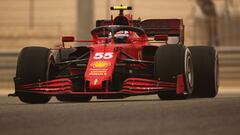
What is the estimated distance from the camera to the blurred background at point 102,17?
19.5m

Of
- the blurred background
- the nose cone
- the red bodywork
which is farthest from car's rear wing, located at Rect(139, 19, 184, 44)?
the blurred background

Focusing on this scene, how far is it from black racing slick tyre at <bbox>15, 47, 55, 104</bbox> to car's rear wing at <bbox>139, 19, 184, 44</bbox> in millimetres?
2676

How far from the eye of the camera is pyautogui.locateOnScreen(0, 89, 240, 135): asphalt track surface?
301 inches

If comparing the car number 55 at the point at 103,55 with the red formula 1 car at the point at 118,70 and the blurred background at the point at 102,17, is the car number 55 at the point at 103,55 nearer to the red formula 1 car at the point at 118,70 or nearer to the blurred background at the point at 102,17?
the red formula 1 car at the point at 118,70

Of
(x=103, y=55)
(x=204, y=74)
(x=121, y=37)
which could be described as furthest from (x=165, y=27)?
(x=103, y=55)

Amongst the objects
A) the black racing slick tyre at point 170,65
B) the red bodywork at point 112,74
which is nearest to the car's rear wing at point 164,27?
the red bodywork at point 112,74

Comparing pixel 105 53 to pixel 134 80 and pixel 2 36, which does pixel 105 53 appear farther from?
pixel 2 36

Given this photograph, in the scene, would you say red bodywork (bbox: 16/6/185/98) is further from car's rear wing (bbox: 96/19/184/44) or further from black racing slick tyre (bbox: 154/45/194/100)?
car's rear wing (bbox: 96/19/184/44)

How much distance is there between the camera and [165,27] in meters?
14.6

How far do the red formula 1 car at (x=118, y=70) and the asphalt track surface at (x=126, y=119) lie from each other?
1073mm

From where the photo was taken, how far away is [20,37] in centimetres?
1994

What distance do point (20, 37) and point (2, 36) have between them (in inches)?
17.4

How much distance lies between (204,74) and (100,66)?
2093mm

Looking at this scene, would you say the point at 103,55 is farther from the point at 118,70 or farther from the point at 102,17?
the point at 102,17
